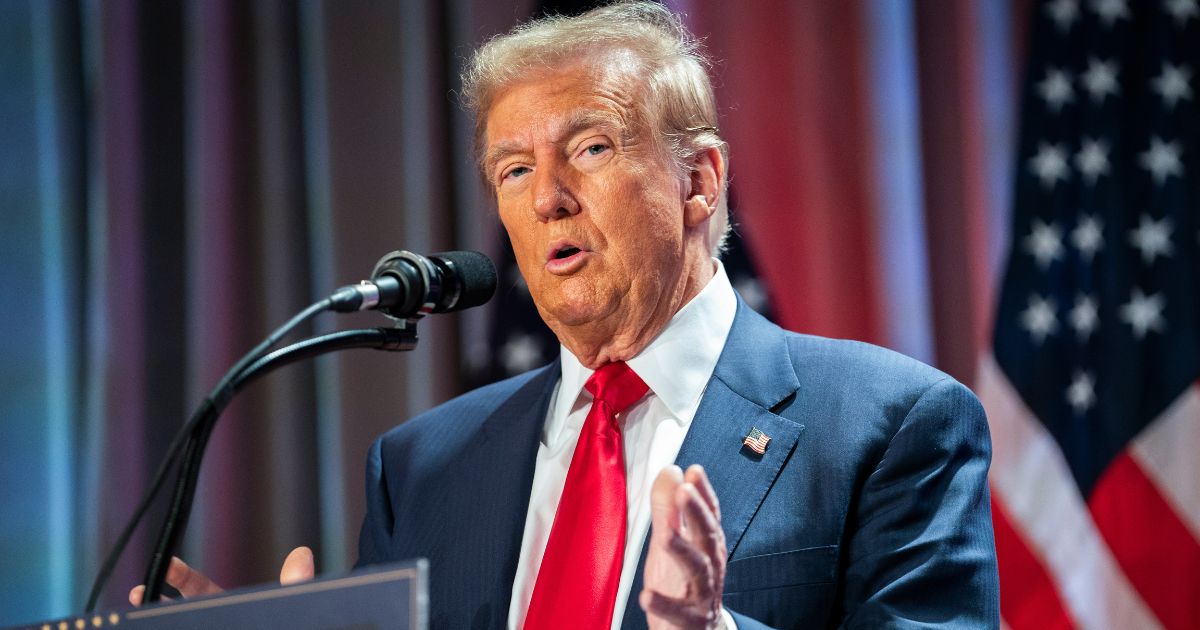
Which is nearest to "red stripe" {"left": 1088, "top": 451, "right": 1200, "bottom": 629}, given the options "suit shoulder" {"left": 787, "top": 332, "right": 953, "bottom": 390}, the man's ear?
"suit shoulder" {"left": 787, "top": 332, "right": 953, "bottom": 390}

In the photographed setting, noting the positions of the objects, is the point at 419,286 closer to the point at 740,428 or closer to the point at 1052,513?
the point at 740,428

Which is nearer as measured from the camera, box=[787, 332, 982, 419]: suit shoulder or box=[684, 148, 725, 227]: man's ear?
box=[787, 332, 982, 419]: suit shoulder

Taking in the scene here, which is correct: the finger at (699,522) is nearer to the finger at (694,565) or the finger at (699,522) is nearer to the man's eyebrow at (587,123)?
the finger at (694,565)

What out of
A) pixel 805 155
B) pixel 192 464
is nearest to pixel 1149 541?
pixel 805 155

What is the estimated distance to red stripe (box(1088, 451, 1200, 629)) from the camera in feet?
9.14

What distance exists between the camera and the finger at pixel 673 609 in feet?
4.01

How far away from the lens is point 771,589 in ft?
5.41

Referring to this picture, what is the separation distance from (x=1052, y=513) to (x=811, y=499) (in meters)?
1.41

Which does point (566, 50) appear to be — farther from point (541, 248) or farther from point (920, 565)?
point (920, 565)

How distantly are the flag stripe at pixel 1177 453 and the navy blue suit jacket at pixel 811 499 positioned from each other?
129 cm

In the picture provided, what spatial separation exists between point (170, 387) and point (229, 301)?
284 millimetres

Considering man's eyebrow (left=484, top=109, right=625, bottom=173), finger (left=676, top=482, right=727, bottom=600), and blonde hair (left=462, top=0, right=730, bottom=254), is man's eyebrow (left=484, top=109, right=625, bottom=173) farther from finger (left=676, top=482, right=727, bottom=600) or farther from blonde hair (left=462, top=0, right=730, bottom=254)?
finger (left=676, top=482, right=727, bottom=600)

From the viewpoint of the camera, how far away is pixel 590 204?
1937 millimetres

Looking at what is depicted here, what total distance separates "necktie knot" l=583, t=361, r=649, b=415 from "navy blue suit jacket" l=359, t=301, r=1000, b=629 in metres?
0.13
